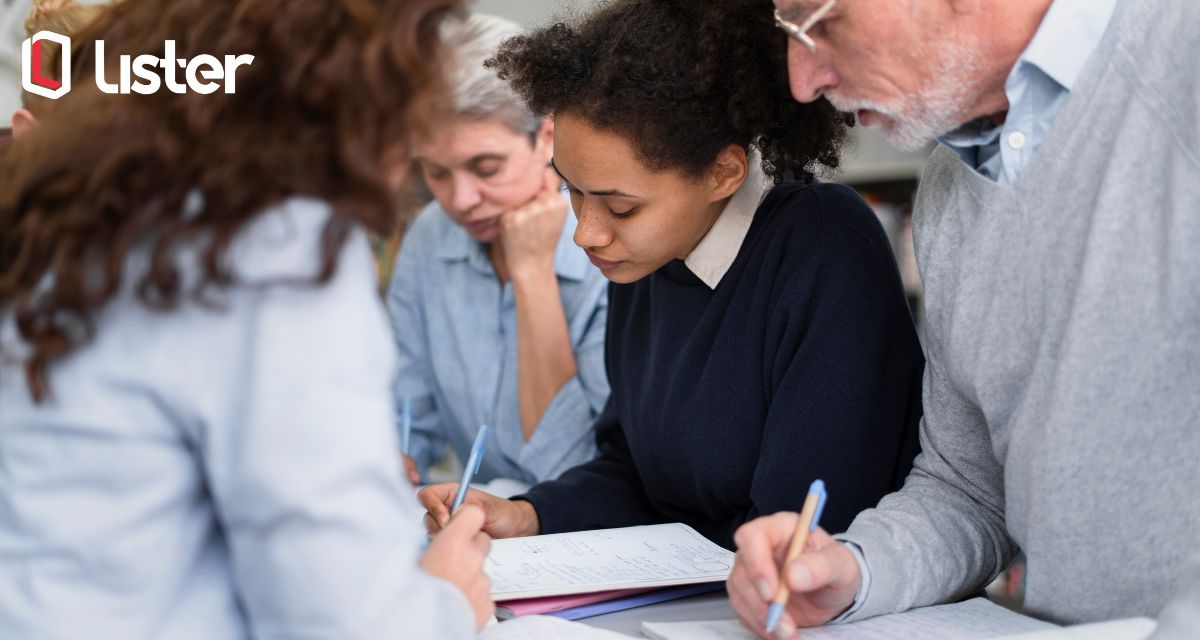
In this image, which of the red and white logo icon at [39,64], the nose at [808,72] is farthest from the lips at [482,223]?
the nose at [808,72]

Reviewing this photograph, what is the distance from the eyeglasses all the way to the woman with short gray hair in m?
0.74

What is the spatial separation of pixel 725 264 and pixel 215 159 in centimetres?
77

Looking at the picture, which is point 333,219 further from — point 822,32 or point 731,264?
point 731,264

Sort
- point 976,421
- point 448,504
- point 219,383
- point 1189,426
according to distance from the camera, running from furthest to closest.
A: 1. point 448,504
2. point 976,421
3. point 1189,426
4. point 219,383

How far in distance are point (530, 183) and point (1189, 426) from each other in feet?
4.00

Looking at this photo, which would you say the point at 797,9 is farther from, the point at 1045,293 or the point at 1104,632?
the point at 1104,632

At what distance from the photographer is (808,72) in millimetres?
1081

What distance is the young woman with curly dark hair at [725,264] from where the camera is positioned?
1192mm

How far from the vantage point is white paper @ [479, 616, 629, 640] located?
91 cm

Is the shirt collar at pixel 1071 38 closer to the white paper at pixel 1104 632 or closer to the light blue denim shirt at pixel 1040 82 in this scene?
the light blue denim shirt at pixel 1040 82

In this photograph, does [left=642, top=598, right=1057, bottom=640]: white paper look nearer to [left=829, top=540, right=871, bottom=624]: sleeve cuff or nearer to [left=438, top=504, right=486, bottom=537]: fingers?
[left=829, top=540, right=871, bottom=624]: sleeve cuff

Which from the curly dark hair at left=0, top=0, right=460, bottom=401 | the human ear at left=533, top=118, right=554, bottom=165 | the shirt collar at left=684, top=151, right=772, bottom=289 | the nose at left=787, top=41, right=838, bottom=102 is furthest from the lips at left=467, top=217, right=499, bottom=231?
the curly dark hair at left=0, top=0, right=460, bottom=401

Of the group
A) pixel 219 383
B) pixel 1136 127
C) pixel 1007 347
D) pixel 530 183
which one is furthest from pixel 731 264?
pixel 219 383

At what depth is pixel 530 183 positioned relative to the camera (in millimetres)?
1919
